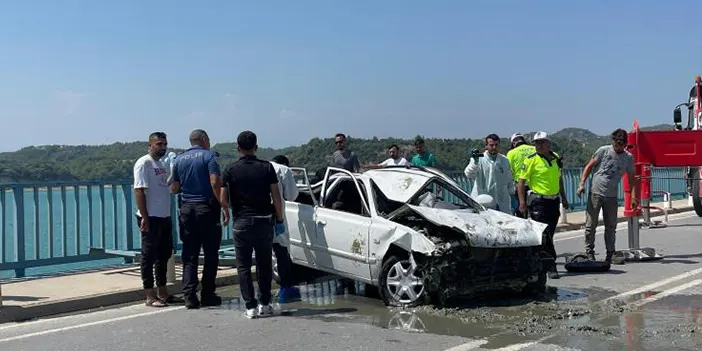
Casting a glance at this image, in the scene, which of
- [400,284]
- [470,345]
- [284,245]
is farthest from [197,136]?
[470,345]

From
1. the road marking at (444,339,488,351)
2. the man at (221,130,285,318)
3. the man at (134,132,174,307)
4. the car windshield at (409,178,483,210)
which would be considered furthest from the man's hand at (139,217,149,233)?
the road marking at (444,339,488,351)

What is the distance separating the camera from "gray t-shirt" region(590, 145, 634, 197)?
34.8ft

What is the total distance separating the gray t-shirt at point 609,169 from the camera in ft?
34.8

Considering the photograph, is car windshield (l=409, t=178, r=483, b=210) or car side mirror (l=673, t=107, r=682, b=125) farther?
car side mirror (l=673, t=107, r=682, b=125)

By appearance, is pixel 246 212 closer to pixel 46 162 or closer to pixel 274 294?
pixel 274 294

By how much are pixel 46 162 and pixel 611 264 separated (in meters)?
8.84

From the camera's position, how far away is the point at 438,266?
7293 millimetres

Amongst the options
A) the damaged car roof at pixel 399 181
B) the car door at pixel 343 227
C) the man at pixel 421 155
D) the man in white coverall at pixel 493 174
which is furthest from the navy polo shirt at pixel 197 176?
the man at pixel 421 155

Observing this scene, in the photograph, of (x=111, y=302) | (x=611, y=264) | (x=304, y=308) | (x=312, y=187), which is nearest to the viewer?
(x=304, y=308)

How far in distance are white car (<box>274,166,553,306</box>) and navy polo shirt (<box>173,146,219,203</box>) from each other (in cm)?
131

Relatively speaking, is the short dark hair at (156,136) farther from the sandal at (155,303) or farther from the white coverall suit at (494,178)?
the white coverall suit at (494,178)

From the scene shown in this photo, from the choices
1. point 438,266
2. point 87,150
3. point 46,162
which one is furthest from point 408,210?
point 87,150

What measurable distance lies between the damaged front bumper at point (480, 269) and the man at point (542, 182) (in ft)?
6.62

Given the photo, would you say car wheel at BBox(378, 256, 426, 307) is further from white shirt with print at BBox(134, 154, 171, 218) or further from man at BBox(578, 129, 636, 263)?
man at BBox(578, 129, 636, 263)
